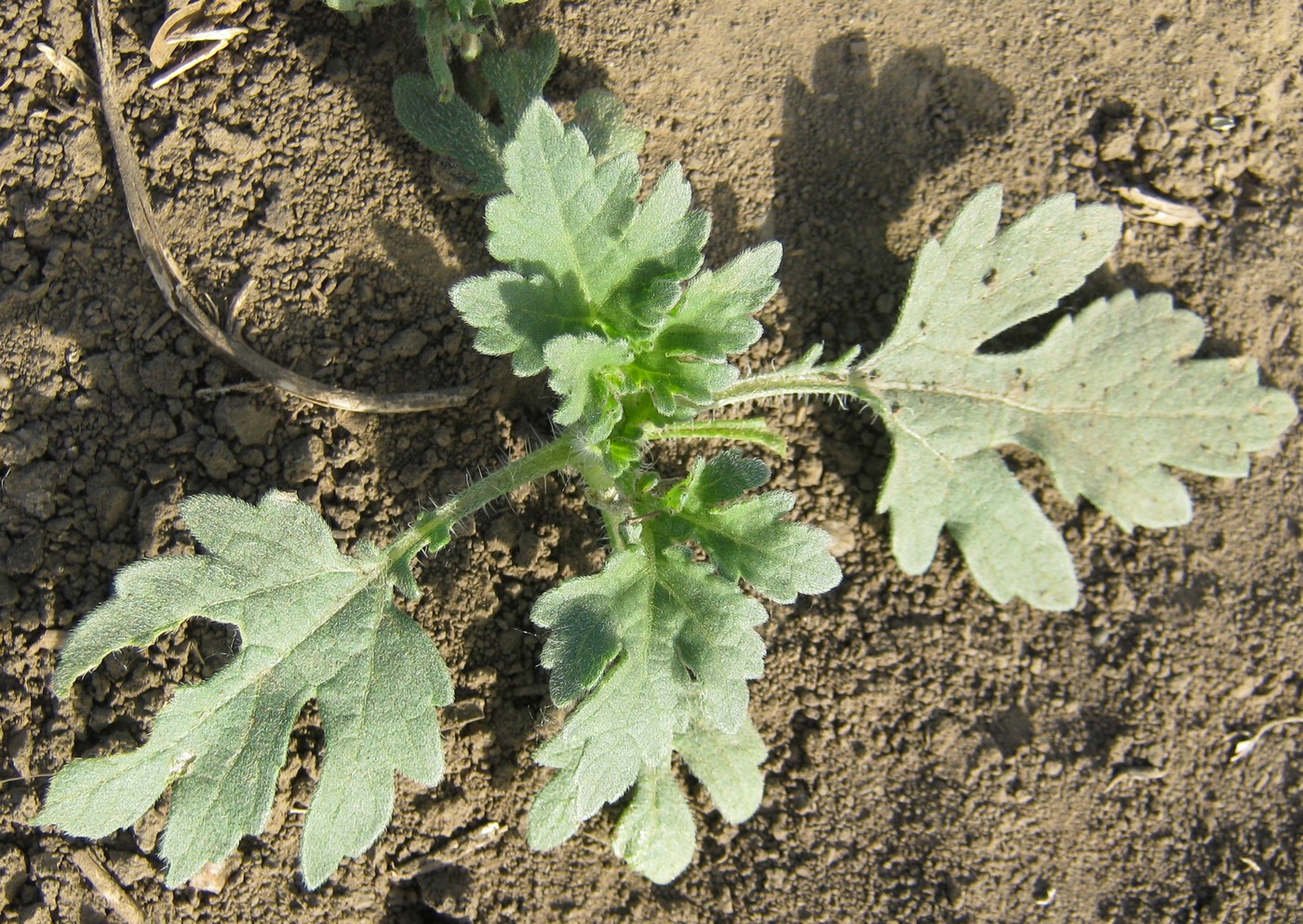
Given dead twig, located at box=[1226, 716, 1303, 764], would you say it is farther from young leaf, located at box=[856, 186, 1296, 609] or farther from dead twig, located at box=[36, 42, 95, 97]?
dead twig, located at box=[36, 42, 95, 97]

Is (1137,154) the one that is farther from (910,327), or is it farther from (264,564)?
(264,564)

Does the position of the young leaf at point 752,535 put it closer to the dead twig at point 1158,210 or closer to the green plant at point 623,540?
the green plant at point 623,540

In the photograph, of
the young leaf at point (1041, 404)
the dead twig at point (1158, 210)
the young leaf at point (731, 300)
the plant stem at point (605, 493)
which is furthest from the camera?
the dead twig at point (1158, 210)

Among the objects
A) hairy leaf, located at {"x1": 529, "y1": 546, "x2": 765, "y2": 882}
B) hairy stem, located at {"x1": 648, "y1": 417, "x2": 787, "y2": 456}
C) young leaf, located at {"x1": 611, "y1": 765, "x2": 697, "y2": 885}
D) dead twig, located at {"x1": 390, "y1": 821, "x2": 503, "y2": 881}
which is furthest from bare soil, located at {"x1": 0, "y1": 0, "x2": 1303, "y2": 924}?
hairy leaf, located at {"x1": 529, "y1": 546, "x2": 765, "y2": 882}

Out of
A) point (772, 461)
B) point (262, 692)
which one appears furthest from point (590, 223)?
point (262, 692)

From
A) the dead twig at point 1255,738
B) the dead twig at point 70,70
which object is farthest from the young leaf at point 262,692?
the dead twig at point 1255,738

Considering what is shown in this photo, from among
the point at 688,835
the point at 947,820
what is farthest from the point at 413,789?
the point at 947,820
